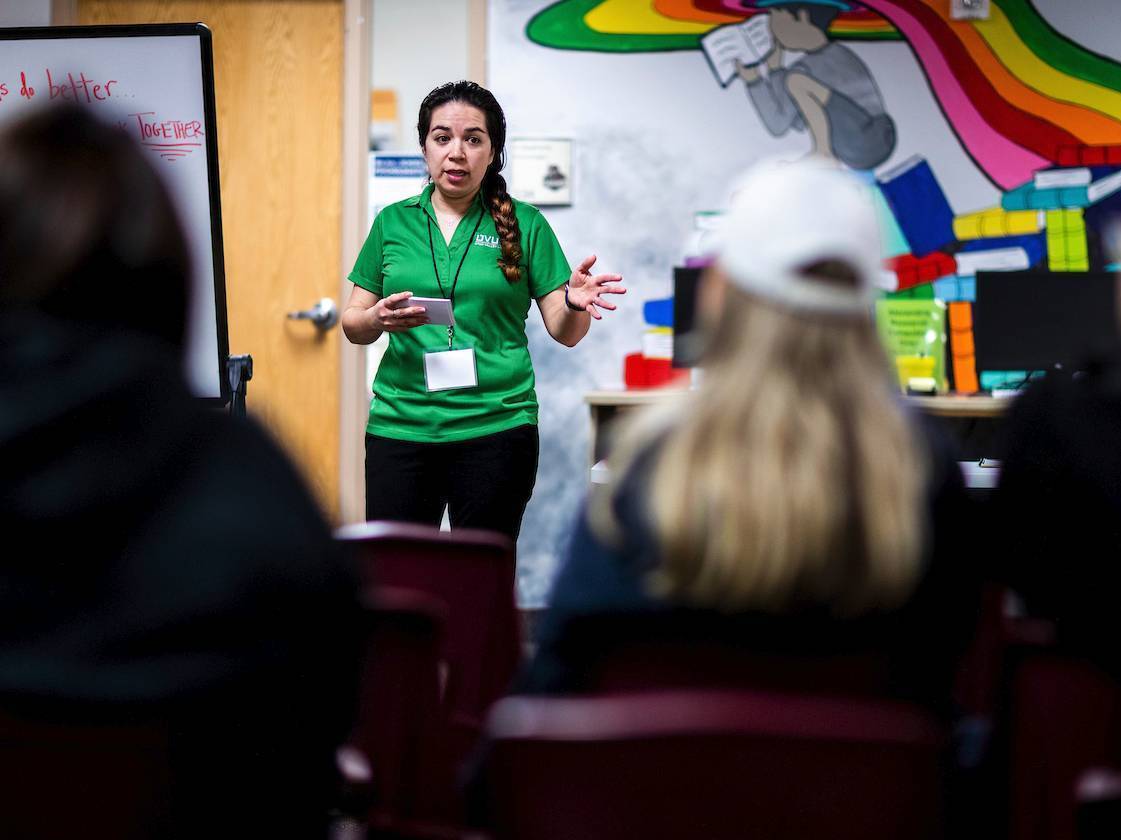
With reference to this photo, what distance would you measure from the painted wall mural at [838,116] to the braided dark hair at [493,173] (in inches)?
48.9

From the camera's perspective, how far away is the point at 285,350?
3895 millimetres

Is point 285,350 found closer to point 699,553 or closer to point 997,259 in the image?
point 997,259

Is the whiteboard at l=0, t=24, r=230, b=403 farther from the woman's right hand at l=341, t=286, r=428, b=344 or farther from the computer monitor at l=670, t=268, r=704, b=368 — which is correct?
the computer monitor at l=670, t=268, r=704, b=368

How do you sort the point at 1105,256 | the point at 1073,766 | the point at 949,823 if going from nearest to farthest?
the point at 949,823 < the point at 1073,766 < the point at 1105,256

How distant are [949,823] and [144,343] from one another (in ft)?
2.41

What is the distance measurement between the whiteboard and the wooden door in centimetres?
153

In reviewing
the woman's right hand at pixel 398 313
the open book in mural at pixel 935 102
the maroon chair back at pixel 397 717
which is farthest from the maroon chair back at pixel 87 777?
the open book in mural at pixel 935 102

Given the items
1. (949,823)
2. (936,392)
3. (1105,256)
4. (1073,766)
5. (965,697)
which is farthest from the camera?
(1105,256)

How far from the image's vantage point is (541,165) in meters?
3.87

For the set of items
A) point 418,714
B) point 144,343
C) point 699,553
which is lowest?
point 418,714

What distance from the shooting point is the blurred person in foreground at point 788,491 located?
0.88m

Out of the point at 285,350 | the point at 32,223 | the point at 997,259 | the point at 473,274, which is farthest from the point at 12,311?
the point at 997,259

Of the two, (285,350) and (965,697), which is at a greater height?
(285,350)

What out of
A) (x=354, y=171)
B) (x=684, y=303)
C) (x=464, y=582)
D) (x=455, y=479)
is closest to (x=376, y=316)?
(x=455, y=479)
